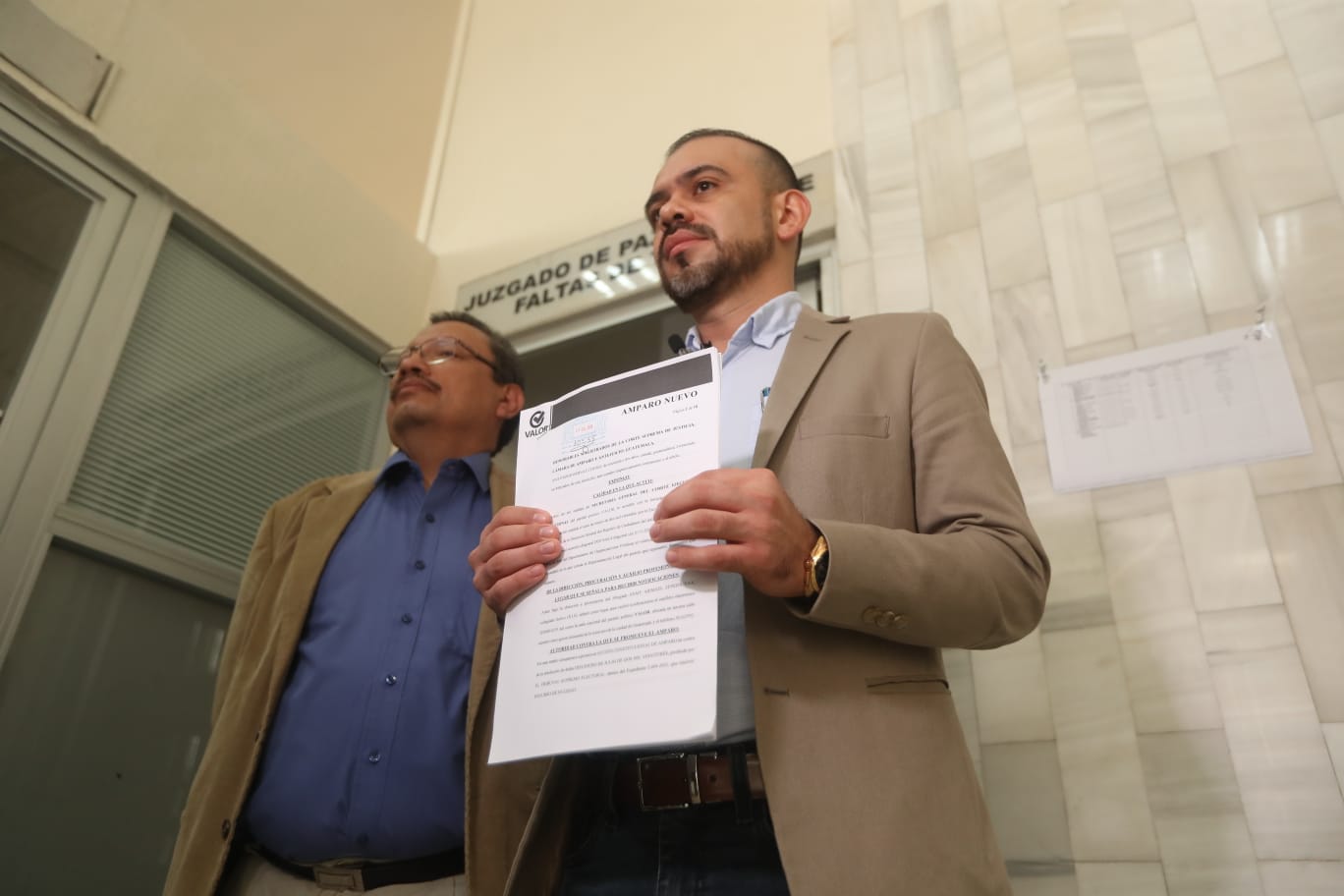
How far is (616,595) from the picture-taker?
885 millimetres

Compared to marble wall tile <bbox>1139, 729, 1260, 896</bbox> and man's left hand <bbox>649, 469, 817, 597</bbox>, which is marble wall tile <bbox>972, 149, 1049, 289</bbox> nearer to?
marble wall tile <bbox>1139, 729, 1260, 896</bbox>

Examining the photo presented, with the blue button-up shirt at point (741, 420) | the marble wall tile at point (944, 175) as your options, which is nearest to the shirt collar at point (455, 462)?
the blue button-up shirt at point (741, 420)

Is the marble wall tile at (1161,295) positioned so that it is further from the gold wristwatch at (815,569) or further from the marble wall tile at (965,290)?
the gold wristwatch at (815,569)

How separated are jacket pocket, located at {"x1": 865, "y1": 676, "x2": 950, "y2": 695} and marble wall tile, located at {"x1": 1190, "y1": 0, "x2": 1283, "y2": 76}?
5.50 ft

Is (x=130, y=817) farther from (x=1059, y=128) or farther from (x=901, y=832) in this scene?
(x=1059, y=128)

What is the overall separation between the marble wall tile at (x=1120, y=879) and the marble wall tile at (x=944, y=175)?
132cm

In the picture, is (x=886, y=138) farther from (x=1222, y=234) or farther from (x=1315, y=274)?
A: (x=1315, y=274)

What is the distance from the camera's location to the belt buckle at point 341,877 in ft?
4.37

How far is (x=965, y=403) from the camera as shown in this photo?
3.47 feet

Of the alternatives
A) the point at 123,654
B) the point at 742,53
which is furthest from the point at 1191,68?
the point at 123,654

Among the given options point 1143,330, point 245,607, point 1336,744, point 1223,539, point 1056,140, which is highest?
point 1056,140

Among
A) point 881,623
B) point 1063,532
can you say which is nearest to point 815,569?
point 881,623

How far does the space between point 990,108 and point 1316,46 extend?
637mm

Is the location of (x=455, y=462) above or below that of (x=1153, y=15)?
below
